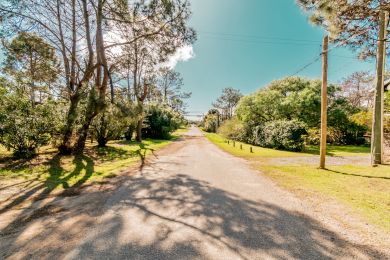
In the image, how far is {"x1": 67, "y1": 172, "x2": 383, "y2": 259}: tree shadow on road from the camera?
311 centimetres

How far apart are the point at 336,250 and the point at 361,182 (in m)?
5.42

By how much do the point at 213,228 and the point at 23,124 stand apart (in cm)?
1089

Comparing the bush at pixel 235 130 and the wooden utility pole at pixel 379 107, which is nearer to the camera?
the wooden utility pole at pixel 379 107

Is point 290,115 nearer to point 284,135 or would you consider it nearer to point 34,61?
point 284,135

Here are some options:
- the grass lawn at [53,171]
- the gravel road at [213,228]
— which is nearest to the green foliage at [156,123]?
the grass lawn at [53,171]

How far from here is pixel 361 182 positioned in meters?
7.22

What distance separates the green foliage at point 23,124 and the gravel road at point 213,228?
743cm

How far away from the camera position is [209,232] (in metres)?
3.70

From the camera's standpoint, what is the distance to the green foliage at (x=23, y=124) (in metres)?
9.74

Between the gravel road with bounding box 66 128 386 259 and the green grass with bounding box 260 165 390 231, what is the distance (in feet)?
3.33

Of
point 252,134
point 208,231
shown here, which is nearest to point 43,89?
point 208,231

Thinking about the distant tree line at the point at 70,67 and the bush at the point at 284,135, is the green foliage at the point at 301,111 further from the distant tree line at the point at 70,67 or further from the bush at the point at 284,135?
the distant tree line at the point at 70,67

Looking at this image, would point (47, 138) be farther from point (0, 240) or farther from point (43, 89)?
point (0, 240)

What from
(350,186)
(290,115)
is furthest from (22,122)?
(290,115)
